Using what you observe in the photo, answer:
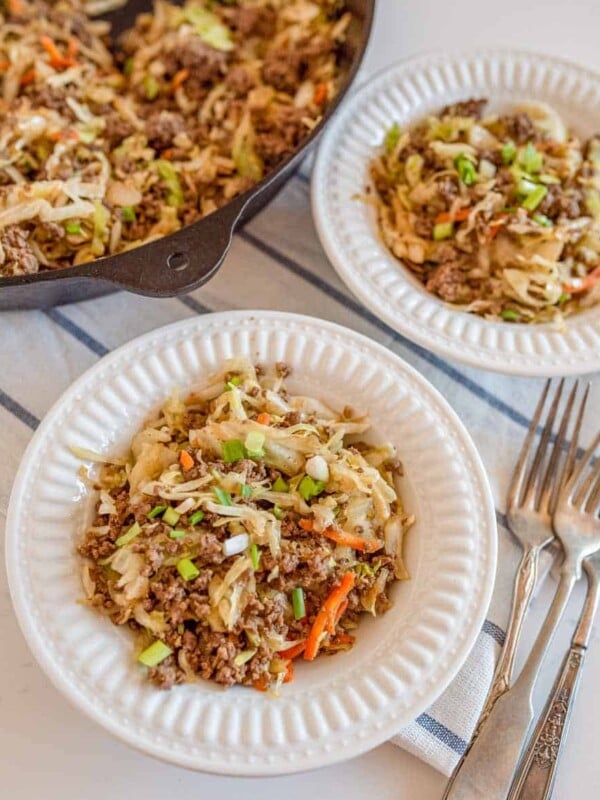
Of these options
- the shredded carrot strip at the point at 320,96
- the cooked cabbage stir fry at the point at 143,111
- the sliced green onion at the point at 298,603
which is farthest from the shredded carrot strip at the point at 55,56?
the sliced green onion at the point at 298,603

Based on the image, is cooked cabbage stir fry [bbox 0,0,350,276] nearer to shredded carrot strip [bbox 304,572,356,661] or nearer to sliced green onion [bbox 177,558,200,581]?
sliced green onion [bbox 177,558,200,581]

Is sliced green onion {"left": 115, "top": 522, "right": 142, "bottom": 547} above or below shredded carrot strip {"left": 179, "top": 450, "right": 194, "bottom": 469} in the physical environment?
below

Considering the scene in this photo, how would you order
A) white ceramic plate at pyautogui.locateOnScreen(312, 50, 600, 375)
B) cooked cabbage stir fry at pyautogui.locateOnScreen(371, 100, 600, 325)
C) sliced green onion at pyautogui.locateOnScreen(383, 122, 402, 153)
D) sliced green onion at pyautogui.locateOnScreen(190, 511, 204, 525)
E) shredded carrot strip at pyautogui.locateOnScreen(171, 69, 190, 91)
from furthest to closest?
1. shredded carrot strip at pyautogui.locateOnScreen(171, 69, 190, 91)
2. sliced green onion at pyautogui.locateOnScreen(383, 122, 402, 153)
3. cooked cabbage stir fry at pyautogui.locateOnScreen(371, 100, 600, 325)
4. white ceramic plate at pyautogui.locateOnScreen(312, 50, 600, 375)
5. sliced green onion at pyautogui.locateOnScreen(190, 511, 204, 525)

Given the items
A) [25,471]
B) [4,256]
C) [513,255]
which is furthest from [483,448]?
[4,256]

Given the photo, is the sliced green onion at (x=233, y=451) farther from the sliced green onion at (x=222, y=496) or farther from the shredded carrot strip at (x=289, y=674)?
the shredded carrot strip at (x=289, y=674)

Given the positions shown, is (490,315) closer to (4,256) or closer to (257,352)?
(257,352)

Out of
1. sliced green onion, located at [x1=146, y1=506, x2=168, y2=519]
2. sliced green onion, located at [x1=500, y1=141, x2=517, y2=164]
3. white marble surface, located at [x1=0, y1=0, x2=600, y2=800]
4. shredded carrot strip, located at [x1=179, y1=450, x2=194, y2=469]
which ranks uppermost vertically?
sliced green onion, located at [x1=500, y1=141, x2=517, y2=164]

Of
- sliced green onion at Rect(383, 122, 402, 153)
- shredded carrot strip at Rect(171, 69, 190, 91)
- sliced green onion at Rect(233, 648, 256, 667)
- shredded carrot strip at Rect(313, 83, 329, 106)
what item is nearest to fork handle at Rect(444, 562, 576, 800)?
sliced green onion at Rect(233, 648, 256, 667)
